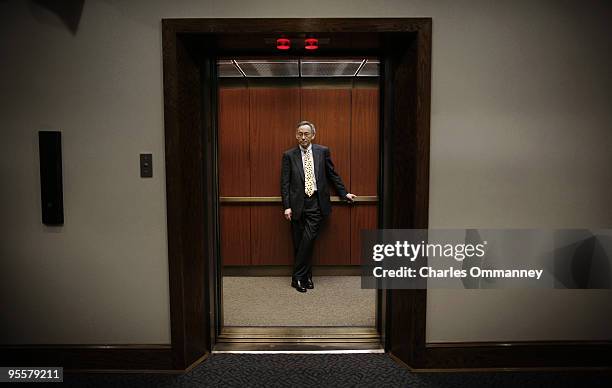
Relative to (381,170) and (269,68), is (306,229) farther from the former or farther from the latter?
(269,68)

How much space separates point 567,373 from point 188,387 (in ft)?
4.70

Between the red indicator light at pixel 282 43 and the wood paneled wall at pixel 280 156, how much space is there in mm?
1071

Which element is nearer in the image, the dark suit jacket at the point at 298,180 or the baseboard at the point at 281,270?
the dark suit jacket at the point at 298,180

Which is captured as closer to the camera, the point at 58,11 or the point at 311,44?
the point at 58,11

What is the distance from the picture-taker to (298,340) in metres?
1.67

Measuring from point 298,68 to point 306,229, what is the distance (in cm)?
104

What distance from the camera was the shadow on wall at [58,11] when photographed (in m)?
1.32

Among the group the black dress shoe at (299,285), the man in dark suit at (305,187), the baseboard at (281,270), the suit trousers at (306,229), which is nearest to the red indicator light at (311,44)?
the man in dark suit at (305,187)

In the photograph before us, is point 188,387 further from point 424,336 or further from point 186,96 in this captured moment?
point 186,96

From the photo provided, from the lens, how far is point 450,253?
1.40 m

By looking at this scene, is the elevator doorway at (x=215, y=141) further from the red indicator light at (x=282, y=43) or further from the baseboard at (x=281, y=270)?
the baseboard at (x=281, y=270)

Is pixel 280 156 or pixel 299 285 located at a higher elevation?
pixel 280 156

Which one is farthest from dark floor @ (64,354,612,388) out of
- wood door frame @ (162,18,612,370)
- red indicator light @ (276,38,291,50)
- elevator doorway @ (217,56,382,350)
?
red indicator light @ (276,38,291,50)

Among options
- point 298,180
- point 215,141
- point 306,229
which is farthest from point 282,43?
point 306,229
